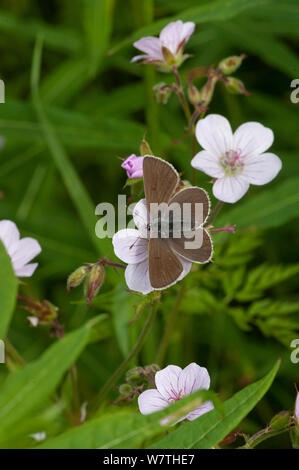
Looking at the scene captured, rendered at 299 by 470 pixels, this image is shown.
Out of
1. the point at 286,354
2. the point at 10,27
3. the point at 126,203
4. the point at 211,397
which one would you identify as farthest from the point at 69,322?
the point at 211,397

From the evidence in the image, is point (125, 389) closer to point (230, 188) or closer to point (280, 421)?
point (280, 421)

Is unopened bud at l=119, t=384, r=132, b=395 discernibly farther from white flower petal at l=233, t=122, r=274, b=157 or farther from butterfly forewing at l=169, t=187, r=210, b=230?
white flower petal at l=233, t=122, r=274, b=157

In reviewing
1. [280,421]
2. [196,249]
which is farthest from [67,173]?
[280,421]

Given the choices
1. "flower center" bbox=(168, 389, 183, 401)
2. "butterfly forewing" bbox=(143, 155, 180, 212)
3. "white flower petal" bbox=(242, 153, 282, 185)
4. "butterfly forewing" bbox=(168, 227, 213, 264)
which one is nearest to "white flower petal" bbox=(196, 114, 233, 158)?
"white flower petal" bbox=(242, 153, 282, 185)

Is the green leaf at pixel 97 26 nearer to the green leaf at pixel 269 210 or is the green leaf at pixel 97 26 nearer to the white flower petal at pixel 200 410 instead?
the green leaf at pixel 269 210

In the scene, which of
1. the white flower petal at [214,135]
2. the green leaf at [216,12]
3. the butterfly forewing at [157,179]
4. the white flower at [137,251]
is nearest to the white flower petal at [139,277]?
the white flower at [137,251]
